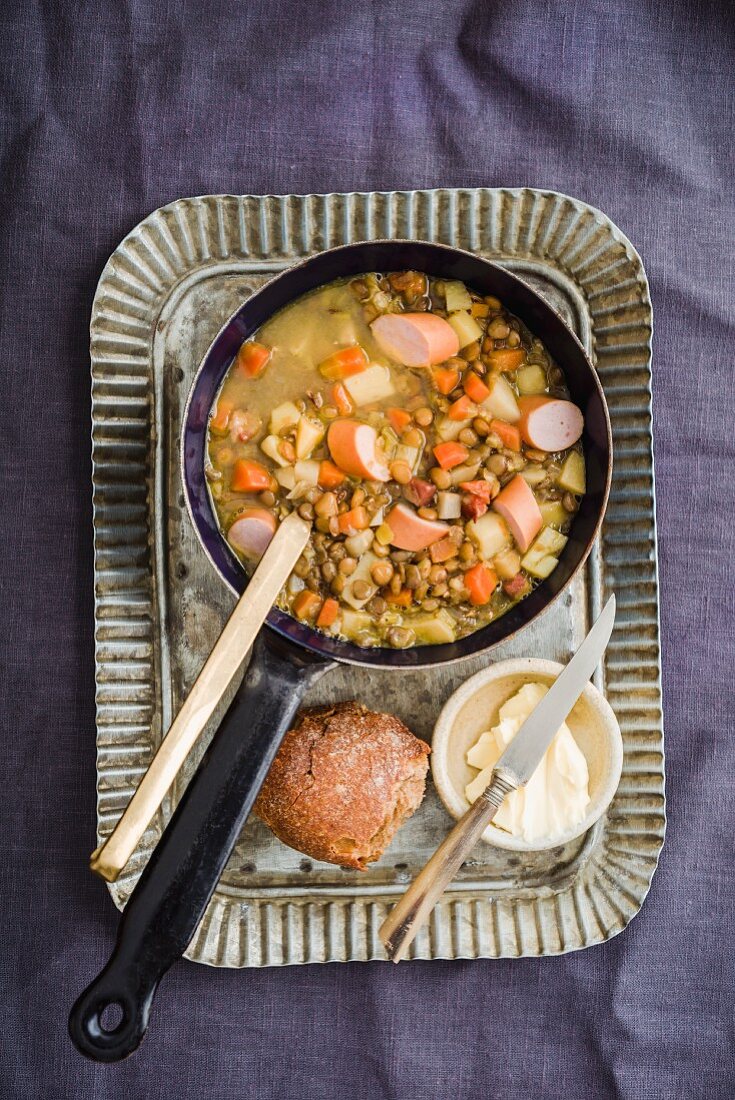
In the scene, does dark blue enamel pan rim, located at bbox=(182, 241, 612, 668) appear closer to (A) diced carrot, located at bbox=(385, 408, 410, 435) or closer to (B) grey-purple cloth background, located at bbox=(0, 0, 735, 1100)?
(A) diced carrot, located at bbox=(385, 408, 410, 435)

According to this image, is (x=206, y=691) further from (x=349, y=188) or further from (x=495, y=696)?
(x=349, y=188)

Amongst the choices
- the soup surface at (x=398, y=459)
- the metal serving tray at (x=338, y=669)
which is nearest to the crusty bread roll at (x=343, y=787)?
the metal serving tray at (x=338, y=669)

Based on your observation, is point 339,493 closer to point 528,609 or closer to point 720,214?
point 528,609

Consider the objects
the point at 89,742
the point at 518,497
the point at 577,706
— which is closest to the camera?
the point at 518,497

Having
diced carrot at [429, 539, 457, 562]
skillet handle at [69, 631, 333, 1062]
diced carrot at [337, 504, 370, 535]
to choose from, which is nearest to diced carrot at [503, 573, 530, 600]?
diced carrot at [429, 539, 457, 562]

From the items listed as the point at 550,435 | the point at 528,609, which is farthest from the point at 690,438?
the point at 528,609

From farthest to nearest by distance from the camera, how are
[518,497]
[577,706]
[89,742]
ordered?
[89,742] < [577,706] < [518,497]

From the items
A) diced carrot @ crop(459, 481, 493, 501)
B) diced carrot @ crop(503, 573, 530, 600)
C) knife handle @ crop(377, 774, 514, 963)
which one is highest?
diced carrot @ crop(459, 481, 493, 501)
